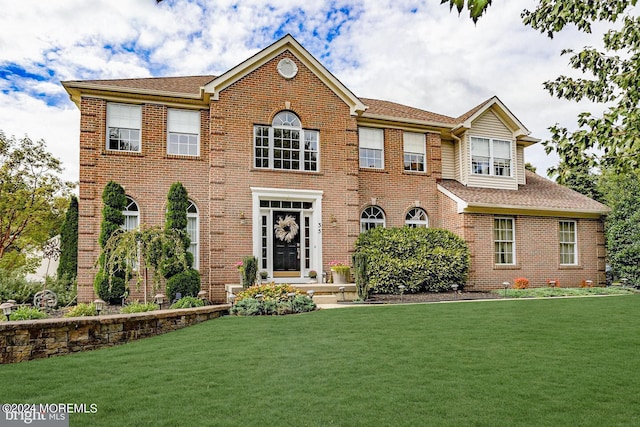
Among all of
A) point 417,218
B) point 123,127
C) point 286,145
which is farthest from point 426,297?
point 123,127

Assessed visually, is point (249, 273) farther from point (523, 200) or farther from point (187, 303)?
point (523, 200)

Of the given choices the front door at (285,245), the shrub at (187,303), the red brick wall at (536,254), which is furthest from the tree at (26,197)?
the red brick wall at (536,254)

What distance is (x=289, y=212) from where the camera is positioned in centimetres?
1614

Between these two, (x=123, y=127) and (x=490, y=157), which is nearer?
(x=123, y=127)

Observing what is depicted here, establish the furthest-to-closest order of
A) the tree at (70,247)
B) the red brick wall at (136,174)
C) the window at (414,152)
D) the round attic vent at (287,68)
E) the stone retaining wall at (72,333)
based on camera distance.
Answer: the window at (414,152) → the tree at (70,247) → the round attic vent at (287,68) → the red brick wall at (136,174) → the stone retaining wall at (72,333)

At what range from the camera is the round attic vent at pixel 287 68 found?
16.3m

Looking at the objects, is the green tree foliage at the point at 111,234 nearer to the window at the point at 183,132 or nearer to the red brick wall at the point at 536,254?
the window at the point at 183,132

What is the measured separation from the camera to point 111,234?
13305mm

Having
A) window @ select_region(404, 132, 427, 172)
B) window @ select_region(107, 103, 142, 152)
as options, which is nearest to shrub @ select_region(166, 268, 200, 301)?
window @ select_region(107, 103, 142, 152)

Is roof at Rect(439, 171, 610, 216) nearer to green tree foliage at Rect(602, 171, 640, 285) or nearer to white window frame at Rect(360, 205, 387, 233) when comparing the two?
green tree foliage at Rect(602, 171, 640, 285)

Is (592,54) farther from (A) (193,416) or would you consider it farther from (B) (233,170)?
(B) (233,170)

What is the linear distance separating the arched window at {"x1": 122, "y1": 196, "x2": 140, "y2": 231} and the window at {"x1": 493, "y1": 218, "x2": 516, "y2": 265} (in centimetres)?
1228

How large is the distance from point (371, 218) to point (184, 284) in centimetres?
724

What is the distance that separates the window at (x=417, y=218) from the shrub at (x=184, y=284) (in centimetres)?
825
